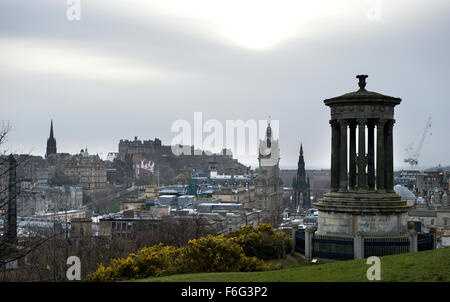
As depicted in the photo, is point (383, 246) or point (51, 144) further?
point (51, 144)

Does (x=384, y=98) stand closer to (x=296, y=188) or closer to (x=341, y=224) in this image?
(x=341, y=224)

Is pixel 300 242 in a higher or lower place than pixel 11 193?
lower

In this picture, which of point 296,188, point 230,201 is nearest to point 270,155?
point 296,188

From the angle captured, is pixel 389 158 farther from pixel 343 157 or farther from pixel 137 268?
pixel 137 268

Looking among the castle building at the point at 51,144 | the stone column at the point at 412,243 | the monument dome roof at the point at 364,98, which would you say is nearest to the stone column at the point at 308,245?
the stone column at the point at 412,243

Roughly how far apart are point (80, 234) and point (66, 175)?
11113 centimetres

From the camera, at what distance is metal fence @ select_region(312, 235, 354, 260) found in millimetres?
24047

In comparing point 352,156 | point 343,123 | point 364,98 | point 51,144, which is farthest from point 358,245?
point 51,144

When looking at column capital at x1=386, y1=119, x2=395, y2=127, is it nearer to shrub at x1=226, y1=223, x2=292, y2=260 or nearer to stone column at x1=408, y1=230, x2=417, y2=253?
stone column at x1=408, y1=230, x2=417, y2=253

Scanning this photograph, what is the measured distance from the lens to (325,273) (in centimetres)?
1691

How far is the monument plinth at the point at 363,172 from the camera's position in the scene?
981 inches

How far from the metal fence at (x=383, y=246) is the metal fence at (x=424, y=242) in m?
1.28

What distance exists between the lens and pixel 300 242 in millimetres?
26766

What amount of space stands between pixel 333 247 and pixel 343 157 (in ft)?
13.6
